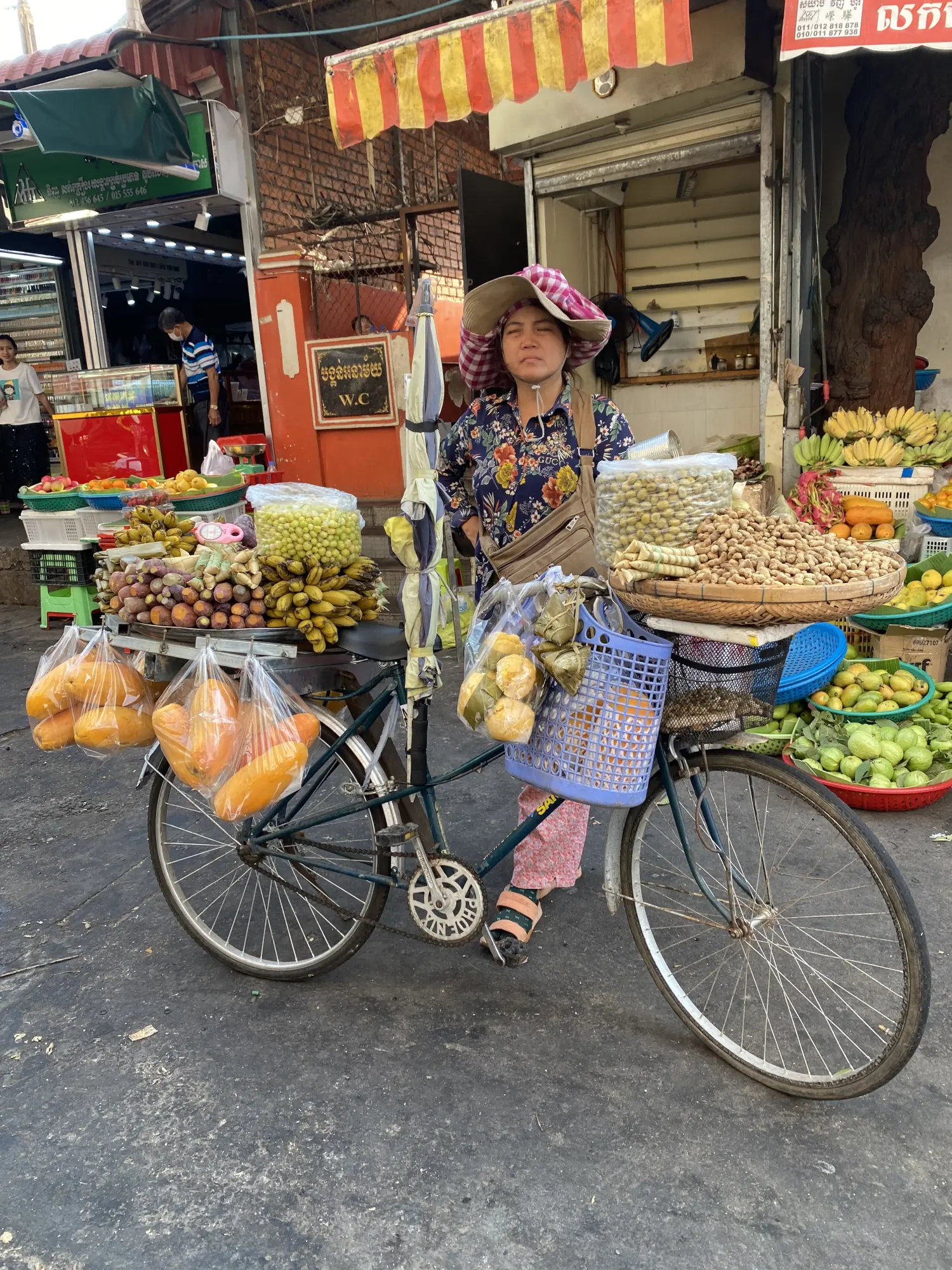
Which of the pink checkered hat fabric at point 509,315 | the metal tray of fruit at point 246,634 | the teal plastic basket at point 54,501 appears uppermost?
the pink checkered hat fabric at point 509,315

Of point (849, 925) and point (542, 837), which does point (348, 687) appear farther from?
point (849, 925)

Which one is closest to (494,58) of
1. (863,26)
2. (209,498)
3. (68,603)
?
(863,26)

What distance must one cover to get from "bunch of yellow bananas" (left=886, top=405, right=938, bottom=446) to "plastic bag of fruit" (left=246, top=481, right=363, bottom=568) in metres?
3.93

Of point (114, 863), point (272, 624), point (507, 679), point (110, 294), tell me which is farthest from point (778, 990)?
point (110, 294)

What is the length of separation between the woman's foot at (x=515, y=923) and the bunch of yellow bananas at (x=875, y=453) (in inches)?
135

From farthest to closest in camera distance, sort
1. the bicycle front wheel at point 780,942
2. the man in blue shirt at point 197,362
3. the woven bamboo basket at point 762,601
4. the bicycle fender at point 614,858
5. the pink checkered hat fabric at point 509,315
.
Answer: the man in blue shirt at point 197,362, the pink checkered hat fabric at point 509,315, the bicycle fender at point 614,858, the bicycle front wheel at point 780,942, the woven bamboo basket at point 762,601

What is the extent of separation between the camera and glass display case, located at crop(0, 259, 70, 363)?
9453 mm

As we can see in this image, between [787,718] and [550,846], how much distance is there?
1.66m

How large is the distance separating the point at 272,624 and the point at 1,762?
2.89m

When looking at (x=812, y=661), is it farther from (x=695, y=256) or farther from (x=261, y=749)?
(x=695, y=256)

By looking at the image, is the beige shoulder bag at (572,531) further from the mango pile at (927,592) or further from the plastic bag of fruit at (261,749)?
the mango pile at (927,592)

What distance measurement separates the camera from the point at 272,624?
2252 millimetres

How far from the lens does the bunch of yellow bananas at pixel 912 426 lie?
4.85 meters

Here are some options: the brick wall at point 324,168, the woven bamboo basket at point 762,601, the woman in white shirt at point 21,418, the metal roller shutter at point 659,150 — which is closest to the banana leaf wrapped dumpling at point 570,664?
the woven bamboo basket at point 762,601
